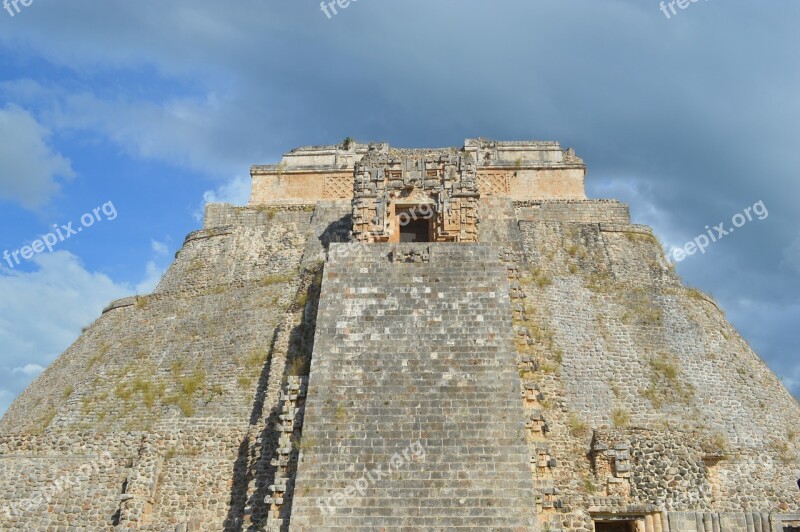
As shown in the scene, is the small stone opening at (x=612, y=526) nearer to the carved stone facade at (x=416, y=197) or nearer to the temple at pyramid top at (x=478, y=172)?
the carved stone facade at (x=416, y=197)

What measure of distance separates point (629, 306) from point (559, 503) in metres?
9.98

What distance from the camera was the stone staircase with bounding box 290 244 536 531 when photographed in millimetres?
11617

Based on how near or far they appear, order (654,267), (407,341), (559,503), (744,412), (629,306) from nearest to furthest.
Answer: (559,503), (407,341), (744,412), (629,306), (654,267)

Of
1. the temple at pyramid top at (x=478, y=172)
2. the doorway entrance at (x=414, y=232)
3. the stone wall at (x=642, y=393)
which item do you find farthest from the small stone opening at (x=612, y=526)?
the temple at pyramid top at (x=478, y=172)

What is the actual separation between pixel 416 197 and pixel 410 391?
7792 mm

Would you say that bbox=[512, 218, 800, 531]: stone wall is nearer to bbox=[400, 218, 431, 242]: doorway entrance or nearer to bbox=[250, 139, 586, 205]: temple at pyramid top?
bbox=[400, 218, 431, 242]: doorway entrance

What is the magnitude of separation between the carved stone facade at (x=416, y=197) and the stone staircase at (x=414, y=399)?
9.65ft

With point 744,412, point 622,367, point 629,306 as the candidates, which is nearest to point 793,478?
point 744,412

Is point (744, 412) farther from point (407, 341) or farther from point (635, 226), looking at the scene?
point (407, 341)

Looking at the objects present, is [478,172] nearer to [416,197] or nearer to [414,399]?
[416,197]

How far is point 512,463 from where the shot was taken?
12.1m

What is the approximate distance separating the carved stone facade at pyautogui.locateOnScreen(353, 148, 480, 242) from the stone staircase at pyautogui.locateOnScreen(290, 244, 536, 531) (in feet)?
9.65

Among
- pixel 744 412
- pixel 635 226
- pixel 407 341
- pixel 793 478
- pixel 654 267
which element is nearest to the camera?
pixel 407 341

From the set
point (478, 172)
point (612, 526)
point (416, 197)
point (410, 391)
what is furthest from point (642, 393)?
point (478, 172)
